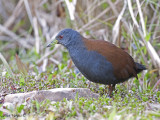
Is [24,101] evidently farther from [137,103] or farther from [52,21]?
[52,21]

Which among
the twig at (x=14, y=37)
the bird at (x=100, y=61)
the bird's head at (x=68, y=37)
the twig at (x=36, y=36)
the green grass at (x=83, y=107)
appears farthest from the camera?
the twig at (x=14, y=37)

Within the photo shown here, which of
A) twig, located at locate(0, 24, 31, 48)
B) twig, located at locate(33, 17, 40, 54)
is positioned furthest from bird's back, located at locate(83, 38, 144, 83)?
twig, located at locate(0, 24, 31, 48)

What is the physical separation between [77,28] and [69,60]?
2.10ft

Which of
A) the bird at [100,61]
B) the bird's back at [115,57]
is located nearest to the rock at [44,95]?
the bird at [100,61]

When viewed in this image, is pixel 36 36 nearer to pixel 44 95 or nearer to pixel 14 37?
pixel 14 37

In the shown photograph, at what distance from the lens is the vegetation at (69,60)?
2.97 m

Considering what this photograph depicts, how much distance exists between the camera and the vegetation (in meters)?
2.97

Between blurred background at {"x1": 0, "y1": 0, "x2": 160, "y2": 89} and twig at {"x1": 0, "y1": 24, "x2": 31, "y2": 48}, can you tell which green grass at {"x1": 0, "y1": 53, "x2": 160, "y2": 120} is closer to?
blurred background at {"x1": 0, "y1": 0, "x2": 160, "y2": 89}

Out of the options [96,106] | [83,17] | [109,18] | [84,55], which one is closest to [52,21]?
[83,17]

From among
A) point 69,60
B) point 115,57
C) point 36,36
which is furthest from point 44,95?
point 36,36

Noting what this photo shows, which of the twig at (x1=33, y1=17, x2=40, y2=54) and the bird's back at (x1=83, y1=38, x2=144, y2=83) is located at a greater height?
the twig at (x1=33, y1=17, x2=40, y2=54)

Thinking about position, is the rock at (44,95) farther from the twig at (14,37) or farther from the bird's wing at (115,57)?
the twig at (14,37)

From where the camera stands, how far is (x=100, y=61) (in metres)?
3.77

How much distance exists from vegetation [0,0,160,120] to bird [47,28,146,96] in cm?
26
